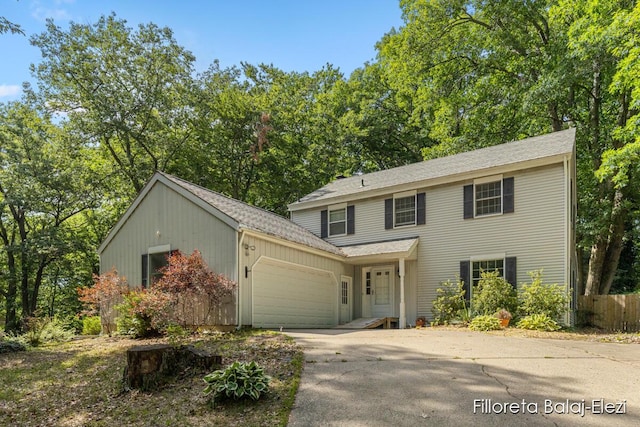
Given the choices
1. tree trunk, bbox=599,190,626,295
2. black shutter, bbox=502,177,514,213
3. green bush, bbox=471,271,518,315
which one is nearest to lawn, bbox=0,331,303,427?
green bush, bbox=471,271,518,315

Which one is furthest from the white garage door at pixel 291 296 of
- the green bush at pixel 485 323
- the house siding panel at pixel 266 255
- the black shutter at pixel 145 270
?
the green bush at pixel 485 323

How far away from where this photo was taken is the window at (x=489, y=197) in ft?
44.3

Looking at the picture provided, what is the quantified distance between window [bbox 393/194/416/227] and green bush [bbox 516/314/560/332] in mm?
5129

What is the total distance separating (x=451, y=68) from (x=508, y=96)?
10.7 feet

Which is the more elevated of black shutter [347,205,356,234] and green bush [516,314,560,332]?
black shutter [347,205,356,234]

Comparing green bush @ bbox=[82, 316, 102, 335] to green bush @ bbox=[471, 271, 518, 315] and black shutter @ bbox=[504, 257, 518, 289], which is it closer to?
green bush @ bbox=[471, 271, 518, 315]

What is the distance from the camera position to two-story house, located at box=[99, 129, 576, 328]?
11.9 meters

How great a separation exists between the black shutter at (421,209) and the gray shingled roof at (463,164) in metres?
0.64

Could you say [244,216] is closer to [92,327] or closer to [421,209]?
[421,209]

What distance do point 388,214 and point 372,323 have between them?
415cm

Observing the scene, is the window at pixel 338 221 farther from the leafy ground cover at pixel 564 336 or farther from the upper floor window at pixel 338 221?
the leafy ground cover at pixel 564 336

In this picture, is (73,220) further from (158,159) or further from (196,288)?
(196,288)

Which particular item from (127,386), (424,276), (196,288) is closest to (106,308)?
(196,288)

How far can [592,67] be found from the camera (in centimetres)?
1684
